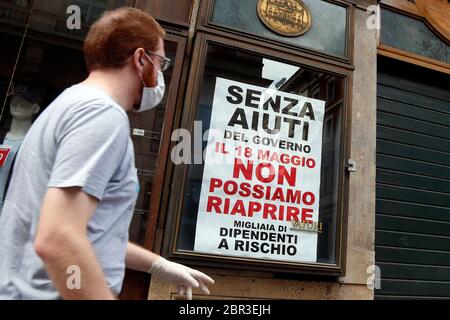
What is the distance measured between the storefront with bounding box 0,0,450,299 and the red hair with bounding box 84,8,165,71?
2360 millimetres

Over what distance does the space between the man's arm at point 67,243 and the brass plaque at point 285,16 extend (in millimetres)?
4091

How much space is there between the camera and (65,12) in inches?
162

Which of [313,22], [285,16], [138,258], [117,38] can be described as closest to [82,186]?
[117,38]

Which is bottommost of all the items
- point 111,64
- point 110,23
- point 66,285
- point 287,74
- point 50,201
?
point 66,285

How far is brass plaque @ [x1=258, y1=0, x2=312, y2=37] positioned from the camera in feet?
15.1

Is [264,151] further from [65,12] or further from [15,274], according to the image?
[15,274]

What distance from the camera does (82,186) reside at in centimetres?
106

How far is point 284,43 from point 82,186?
3964 mm

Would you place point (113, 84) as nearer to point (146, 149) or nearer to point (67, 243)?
point (67, 243)

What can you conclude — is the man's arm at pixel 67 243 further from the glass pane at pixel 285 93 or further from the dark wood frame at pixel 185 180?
the glass pane at pixel 285 93

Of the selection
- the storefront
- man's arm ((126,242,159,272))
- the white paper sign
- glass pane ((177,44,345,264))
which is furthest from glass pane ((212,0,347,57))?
man's arm ((126,242,159,272))

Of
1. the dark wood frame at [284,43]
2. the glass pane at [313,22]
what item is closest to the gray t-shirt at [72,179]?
the dark wood frame at [284,43]

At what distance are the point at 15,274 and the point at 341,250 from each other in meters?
3.63
